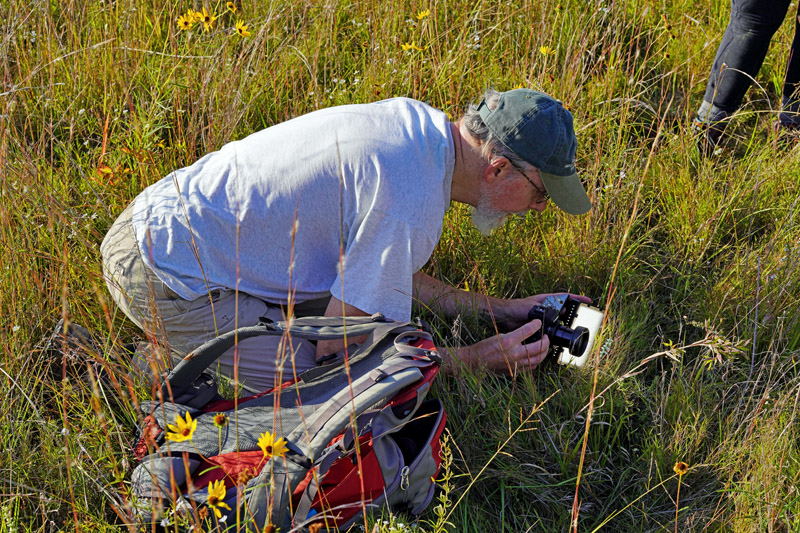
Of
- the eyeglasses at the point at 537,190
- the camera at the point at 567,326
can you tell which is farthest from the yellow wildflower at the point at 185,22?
the camera at the point at 567,326

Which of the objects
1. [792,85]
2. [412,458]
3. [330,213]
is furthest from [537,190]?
[792,85]

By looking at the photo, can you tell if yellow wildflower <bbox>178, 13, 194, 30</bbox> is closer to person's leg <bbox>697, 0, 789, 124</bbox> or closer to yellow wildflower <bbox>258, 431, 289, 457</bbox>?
yellow wildflower <bbox>258, 431, 289, 457</bbox>

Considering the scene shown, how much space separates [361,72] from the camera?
3.86m

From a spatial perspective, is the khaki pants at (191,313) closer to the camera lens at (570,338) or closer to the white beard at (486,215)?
the white beard at (486,215)

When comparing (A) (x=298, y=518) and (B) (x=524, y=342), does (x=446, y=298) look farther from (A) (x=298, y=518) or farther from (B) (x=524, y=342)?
(A) (x=298, y=518)

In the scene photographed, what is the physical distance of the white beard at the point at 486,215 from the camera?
8.38 feet

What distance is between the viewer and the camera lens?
269cm

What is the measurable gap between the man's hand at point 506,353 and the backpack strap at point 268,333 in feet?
1.82

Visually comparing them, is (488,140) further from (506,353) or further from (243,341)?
(243,341)

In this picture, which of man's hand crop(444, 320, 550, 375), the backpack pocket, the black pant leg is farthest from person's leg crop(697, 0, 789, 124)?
the backpack pocket

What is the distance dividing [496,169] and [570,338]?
72 centimetres

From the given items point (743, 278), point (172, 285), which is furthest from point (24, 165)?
point (743, 278)

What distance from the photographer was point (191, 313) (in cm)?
252

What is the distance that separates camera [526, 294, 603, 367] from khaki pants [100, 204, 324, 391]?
886 mm
